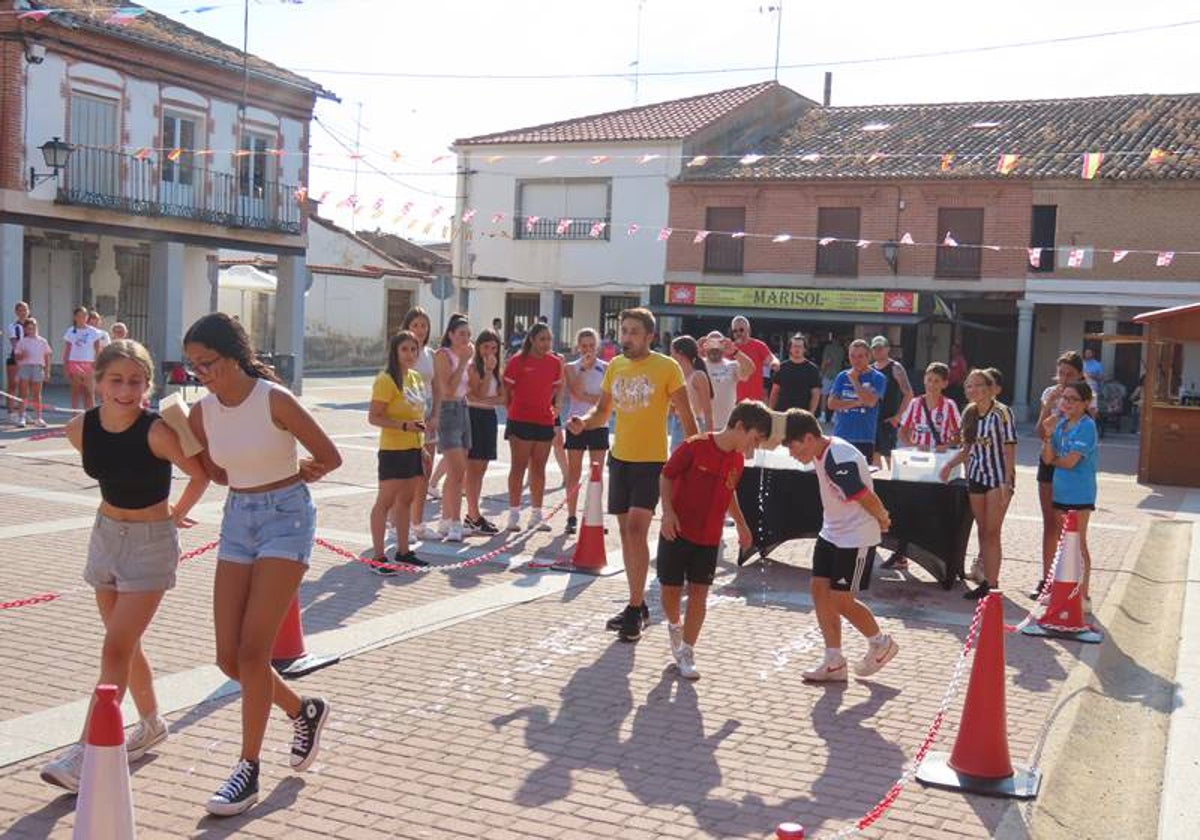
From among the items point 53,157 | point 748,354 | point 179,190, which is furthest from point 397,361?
point 179,190

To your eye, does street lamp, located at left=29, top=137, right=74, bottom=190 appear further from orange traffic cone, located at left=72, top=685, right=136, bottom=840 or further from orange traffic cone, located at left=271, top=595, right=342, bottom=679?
orange traffic cone, located at left=72, top=685, right=136, bottom=840

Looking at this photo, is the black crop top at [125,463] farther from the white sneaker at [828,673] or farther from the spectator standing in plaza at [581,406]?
the spectator standing in plaza at [581,406]

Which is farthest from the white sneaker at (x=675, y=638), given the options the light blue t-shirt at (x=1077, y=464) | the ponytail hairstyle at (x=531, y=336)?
the ponytail hairstyle at (x=531, y=336)

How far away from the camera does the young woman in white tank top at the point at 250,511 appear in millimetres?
4609

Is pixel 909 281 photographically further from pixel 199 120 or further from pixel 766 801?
pixel 766 801

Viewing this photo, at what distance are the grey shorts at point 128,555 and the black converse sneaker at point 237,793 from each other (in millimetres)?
749

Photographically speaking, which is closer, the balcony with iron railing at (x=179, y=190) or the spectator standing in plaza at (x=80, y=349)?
the spectator standing in plaza at (x=80, y=349)

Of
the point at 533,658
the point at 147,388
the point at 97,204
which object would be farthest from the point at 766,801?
the point at 97,204

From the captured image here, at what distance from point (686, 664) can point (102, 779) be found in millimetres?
3703

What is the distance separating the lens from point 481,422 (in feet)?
36.2

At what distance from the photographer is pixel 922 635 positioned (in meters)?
8.04

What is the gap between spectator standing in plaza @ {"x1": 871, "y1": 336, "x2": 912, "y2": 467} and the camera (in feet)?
38.1

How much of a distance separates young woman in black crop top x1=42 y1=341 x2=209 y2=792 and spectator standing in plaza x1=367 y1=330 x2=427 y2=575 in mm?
4213

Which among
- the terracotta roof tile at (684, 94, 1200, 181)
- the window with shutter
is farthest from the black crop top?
the window with shutter
